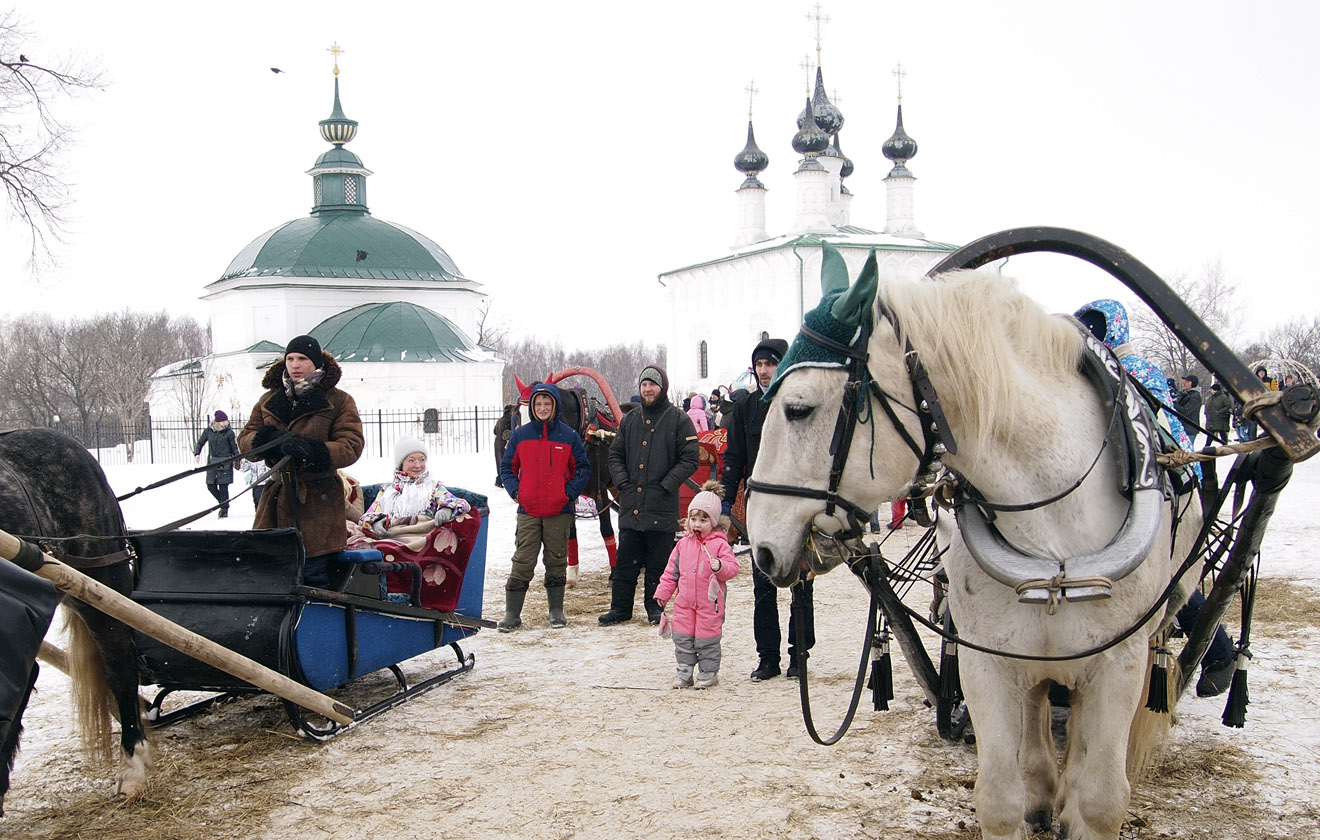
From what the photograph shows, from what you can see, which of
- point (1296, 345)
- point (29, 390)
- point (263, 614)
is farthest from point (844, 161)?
point (263, 614)

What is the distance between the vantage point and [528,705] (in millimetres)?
5359

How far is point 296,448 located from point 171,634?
4.11 ft

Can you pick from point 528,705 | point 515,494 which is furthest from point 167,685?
point 515,494

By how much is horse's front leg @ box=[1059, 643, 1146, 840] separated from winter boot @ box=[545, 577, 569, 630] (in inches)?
192

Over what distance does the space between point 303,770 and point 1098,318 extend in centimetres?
385

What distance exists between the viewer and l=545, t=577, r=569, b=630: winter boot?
738 centimetres

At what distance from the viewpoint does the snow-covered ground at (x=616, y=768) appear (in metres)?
3.76

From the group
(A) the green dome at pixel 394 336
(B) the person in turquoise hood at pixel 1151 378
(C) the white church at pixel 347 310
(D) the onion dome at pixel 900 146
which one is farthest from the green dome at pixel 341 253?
(B) the person in turquoise hood at pixel 1151 378

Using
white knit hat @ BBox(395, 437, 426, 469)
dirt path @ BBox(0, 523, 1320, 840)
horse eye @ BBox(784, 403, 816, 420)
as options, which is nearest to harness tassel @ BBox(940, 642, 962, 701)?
dirt path @ BBox(0, 523, 1320, 840)

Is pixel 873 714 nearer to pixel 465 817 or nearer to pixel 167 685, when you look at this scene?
pixel 465 817

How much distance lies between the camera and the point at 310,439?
502 centimetres

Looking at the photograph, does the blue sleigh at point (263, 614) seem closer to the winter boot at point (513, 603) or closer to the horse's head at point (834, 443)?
the winter boot at point (513, 603)

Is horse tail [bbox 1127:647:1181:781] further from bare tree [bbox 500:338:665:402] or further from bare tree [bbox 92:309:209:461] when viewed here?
bare tree [bbox 500:338:665:402]

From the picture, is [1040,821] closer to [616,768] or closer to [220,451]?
[616,768]
